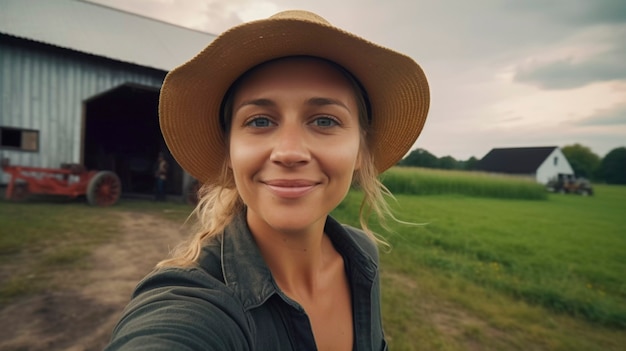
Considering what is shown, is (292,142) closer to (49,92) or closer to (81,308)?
(81,308)

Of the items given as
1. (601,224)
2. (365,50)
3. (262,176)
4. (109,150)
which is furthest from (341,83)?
(109,150)

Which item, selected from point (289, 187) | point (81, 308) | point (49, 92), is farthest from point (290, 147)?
point (49, 92)

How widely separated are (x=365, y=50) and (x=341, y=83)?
→ 0.15 m

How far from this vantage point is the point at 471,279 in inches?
191

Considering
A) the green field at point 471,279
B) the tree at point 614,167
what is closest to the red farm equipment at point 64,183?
the green field at point 471,279

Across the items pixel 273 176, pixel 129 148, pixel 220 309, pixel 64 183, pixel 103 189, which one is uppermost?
pixel 129 148

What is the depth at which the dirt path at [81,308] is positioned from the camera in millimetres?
2562

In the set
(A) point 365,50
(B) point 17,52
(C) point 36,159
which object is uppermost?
(B) point 17,52

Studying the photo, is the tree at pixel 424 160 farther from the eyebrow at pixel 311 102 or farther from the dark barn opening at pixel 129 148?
the eyebrow at pixel 311 102

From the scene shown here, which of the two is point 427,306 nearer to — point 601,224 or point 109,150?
point 601,224

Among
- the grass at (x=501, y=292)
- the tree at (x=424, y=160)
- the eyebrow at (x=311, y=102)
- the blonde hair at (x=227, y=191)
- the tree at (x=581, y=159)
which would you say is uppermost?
the tree at (x=581, y=159)

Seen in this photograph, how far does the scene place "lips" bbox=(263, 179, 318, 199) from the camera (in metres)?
1.17

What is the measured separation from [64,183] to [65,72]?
3369 millimetres

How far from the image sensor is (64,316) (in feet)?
9.63
